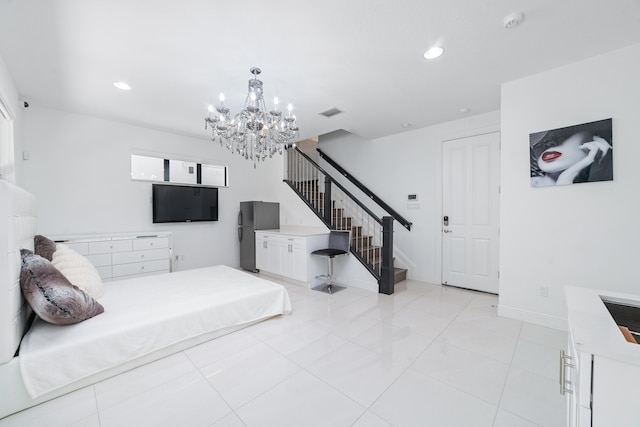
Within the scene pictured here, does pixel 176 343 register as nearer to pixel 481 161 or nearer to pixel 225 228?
pixel 225 228

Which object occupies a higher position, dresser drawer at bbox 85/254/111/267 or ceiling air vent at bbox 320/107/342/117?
ceiling air vent at bbox 320/107/342/117

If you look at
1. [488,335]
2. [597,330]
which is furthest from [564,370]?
[488,335]

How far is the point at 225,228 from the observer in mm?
5285

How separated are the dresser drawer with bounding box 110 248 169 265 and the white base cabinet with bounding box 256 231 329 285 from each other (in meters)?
1.61

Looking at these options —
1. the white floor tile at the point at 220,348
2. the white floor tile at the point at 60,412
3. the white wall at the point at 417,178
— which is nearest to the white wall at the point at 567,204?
the white wall at the point at 417,178

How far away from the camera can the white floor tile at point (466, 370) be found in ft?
5.60

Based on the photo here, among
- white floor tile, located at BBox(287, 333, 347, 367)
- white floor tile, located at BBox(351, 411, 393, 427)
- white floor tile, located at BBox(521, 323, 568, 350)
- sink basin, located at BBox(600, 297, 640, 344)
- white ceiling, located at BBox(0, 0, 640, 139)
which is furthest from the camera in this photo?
white floor tile, located at BBox(521, 323, 568, 350)

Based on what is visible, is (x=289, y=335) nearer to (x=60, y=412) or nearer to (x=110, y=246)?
(x=60, y=412)

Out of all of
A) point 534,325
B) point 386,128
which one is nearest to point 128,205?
point 386,128

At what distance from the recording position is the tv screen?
14.2 feet

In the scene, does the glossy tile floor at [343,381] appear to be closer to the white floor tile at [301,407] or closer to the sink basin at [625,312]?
the white floor tile at [301,407]

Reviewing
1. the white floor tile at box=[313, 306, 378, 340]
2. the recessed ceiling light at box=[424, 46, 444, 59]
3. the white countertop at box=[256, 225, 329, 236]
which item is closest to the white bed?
the white floor tile at box=[313, 306, 378, 340]

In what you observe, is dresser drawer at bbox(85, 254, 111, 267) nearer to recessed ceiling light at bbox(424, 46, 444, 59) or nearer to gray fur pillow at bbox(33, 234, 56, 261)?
gray fur pillow at bbox(33, 234, 56, 261)

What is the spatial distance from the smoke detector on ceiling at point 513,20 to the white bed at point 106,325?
3139 millimetres
